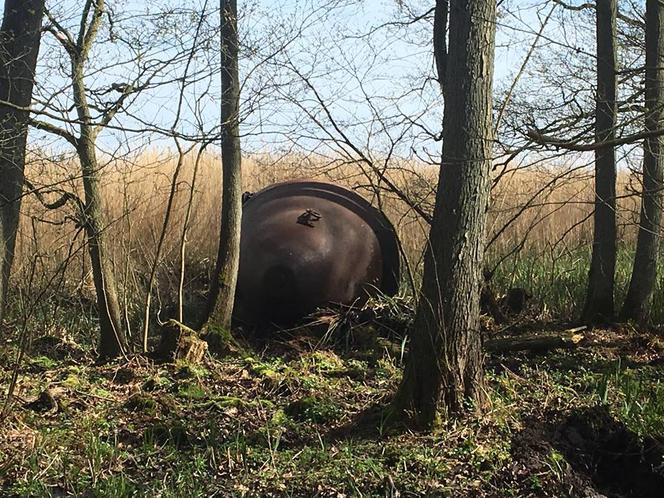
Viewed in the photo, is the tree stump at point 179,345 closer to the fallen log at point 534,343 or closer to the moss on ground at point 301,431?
the moss on ground at point 301,431

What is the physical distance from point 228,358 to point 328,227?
170 cm

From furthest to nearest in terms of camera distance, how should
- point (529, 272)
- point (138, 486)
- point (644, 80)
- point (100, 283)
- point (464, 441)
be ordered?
1. point (529, 272)
2. point (644, 80)
3. point (100, 283)
4. point (464, 441)
5. point (138, 486)

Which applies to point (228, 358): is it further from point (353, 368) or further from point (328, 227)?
point (328, 227)

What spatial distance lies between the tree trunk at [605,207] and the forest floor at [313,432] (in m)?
1.00

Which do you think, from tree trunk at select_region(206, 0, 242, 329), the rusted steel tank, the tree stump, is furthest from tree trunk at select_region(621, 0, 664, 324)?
the tree stump

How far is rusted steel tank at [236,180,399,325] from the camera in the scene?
24.2 ft

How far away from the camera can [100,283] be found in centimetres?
625

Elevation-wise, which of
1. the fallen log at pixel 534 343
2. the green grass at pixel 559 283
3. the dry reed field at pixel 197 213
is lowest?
the fallen log at pixel 534 343

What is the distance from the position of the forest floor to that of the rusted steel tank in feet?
3.04

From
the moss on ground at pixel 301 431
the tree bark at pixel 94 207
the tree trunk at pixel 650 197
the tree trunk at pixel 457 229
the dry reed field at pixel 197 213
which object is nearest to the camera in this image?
the moss on ground at pixel 301 431

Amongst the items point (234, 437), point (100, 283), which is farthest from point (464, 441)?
point (100, 283)

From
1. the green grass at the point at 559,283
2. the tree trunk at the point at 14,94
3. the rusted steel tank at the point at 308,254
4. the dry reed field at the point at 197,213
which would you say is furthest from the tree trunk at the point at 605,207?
the tree trunk at the point at 14,94

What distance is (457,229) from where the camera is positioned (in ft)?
15.4

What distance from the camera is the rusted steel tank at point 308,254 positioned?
24.2ft
